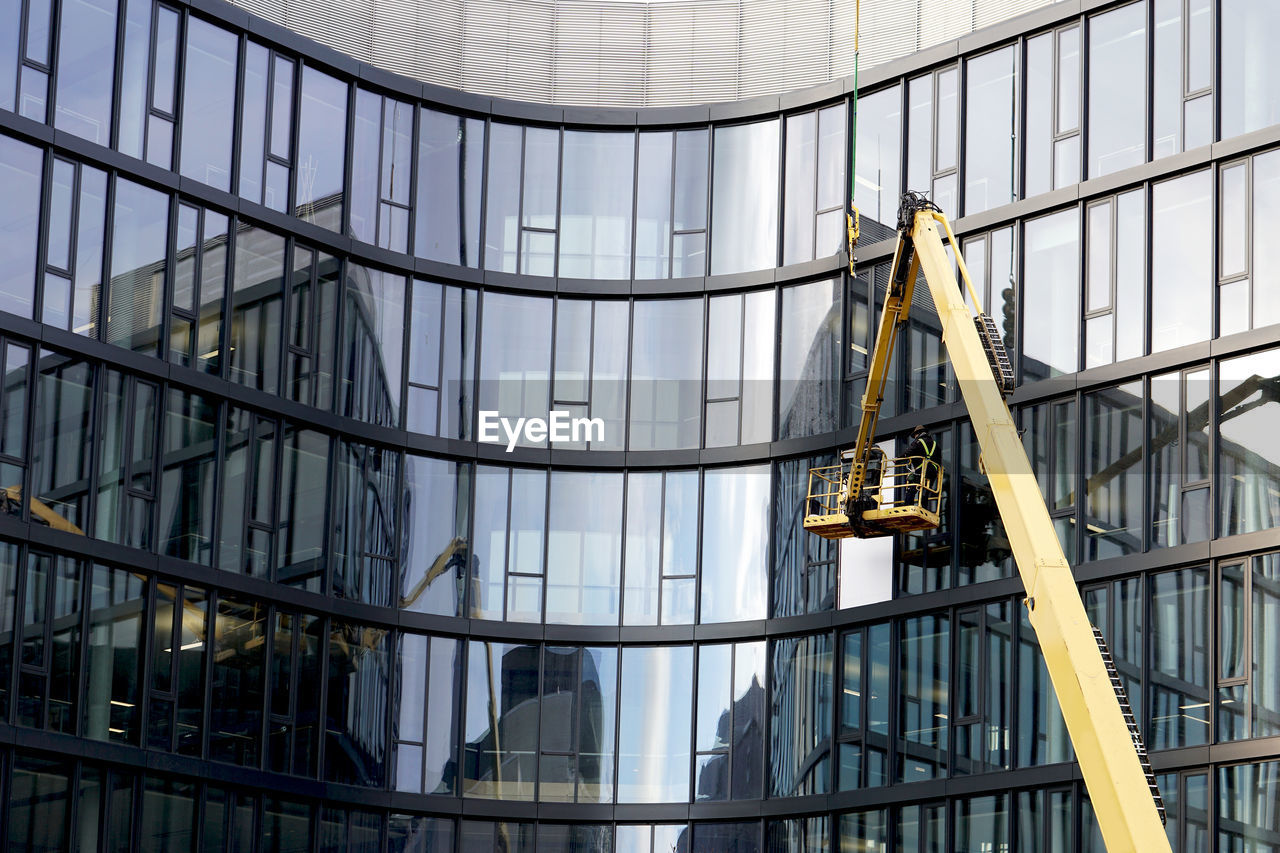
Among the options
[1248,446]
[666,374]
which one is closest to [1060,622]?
[1248,446]

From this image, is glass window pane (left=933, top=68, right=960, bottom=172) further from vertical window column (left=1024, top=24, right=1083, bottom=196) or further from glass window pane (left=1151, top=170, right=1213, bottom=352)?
glass window pane (left=1151, top=170, right=1213, bottom=352)

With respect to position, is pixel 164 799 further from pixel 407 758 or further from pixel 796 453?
pixel 796 453

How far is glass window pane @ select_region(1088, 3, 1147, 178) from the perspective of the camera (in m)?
41.1

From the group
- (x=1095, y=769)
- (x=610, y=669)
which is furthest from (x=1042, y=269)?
(x=1095, y=769)

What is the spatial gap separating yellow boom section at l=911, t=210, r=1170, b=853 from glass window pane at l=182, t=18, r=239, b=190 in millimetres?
15189

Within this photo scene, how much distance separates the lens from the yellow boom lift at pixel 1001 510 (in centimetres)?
2888

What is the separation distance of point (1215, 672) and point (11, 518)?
68.7ft

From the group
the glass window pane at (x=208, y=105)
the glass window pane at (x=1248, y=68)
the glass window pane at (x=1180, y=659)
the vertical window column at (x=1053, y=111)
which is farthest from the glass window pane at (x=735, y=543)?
the glass window pane at (x=1248, y=68)

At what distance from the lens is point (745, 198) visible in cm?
4712

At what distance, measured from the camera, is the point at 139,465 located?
40.9 meters

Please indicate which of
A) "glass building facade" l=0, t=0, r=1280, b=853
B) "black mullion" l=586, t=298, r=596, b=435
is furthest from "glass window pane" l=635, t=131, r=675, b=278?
"black mullion" l=586, t=298, r=596, b=435

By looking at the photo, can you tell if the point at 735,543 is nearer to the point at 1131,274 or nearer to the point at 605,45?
the point at 1131,274

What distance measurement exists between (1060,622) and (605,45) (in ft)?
74.1

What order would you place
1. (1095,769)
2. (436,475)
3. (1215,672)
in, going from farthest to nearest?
(436,475)
(1215,672)
(1095,769)
